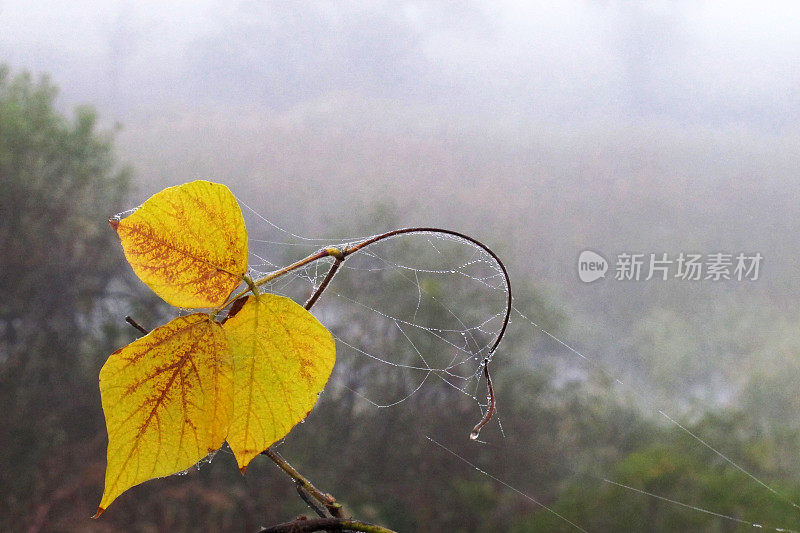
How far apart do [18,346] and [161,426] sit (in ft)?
3.97

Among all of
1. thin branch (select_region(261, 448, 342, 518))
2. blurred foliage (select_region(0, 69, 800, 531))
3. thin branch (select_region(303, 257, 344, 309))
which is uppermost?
thin branch (select_region(303, 257, 344, 309))

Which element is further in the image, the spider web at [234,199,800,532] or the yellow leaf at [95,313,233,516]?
the spider web at [234,199,800,532]

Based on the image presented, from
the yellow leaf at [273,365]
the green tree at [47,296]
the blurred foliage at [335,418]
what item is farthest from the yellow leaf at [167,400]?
the green tree at [47,296]

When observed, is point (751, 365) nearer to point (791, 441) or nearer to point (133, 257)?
point (791, 441)

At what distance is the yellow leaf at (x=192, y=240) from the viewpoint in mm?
94

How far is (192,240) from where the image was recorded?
97 millimetres

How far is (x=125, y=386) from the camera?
9 cm

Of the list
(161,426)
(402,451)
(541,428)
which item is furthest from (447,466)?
(161,426)

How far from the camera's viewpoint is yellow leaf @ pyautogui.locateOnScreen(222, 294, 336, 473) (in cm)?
9

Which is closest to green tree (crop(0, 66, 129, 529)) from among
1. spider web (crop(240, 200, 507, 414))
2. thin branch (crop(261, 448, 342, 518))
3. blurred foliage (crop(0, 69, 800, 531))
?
blurred foliage (crop(0, 69, 800, 531))

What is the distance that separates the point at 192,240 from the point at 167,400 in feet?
0.09

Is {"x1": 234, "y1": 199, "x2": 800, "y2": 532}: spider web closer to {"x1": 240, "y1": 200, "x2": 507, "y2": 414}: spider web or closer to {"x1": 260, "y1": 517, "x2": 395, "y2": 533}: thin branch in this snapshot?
{"x1": 240, "y1": 200, "x2": 507, "y2": 414}: spider web

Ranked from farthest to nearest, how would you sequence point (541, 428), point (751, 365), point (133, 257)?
point (751, 365), point (541, 428), point (133, 257)

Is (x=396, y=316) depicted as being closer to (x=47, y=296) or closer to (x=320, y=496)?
(x=47, y=296)
